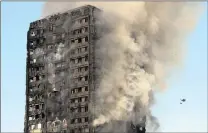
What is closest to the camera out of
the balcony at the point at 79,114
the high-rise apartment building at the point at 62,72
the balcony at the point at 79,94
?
the balcony at the point at 79,114

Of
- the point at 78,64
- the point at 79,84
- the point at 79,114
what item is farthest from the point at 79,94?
the point at 78,64

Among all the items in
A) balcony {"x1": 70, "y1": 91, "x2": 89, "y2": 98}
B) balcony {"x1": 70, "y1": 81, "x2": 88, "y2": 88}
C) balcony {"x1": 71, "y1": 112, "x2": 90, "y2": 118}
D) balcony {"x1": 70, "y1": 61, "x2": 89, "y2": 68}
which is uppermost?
balcony {"x1": 70, "y1": 61, "x2": 89, "y2": 68}

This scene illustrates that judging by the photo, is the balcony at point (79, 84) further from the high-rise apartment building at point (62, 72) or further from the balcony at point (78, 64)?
the balcony at point (78, 64)

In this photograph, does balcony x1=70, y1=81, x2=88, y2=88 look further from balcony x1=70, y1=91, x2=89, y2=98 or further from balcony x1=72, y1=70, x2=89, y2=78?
balcony x1=70, y1=91, x2=89, y2=98

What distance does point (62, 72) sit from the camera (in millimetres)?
143500

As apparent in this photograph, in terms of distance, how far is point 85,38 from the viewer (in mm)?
139250

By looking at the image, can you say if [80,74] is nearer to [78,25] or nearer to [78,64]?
[78,64]

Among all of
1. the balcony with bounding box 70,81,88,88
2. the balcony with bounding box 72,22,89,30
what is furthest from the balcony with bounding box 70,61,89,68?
the balcony with bounding box 72,22,89,30

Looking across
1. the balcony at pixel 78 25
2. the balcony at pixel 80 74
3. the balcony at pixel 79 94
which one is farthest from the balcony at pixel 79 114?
the balcony at pixel 78 25

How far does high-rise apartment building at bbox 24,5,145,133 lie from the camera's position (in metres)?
137

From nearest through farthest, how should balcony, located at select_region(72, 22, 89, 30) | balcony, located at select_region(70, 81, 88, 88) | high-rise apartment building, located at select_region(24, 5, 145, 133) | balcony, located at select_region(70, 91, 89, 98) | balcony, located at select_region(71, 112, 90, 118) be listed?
balcony, located at select_region(71, 112, 90, 118) < balcony, located at select_region(70, 91, 89, 98) < high-rise apartment building, located at select_region(24, 5, 145, 133) < balcony, located at select_region(70, 81, 88, 88) < balcony, located at select_region(72, 22, 89, 30)

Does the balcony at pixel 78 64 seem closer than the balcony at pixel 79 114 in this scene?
No

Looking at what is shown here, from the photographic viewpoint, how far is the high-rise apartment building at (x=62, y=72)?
5379 inches

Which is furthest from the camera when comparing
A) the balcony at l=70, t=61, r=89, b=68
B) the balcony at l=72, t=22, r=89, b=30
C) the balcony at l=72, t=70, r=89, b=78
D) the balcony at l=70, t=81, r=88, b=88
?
the balcony at l=72, t=22, r=89, b=30
